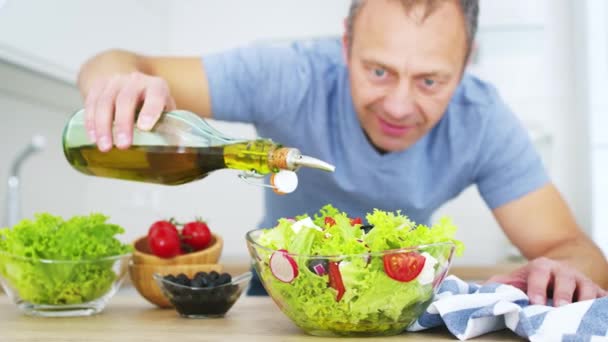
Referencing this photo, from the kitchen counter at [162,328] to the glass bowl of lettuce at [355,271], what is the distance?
23 millimetres

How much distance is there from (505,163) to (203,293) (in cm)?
80

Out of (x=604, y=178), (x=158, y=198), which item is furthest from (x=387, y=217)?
(x=158, y=198)

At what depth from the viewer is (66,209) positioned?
9.02 ft

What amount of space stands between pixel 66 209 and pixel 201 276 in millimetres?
1965

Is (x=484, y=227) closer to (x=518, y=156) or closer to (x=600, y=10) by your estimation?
(x=600, y=10)

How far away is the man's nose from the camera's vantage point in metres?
1.24

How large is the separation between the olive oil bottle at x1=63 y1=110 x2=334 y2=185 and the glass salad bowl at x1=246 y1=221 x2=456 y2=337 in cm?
12

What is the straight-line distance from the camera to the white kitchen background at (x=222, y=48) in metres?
2.27

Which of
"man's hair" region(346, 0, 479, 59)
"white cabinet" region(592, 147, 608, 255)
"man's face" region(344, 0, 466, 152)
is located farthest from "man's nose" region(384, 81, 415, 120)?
"white cabinet" region(592, 147, 608, 255)

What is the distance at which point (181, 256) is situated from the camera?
3.60 feet

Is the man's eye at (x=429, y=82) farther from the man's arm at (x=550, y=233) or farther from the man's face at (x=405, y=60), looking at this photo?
the man's arm at (x=550, y=233)

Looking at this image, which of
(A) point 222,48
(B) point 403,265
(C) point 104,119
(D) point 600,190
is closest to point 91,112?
(C) point 104,119

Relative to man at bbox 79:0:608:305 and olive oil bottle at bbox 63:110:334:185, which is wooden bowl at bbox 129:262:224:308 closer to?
olive oil bottle at bbox 63:110:334:185

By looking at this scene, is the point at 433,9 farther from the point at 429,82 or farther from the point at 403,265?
the point at 403,265
